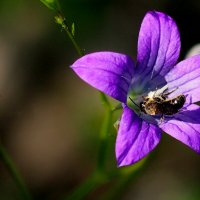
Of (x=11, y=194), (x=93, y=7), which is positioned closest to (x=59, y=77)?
(x=93, y=7)

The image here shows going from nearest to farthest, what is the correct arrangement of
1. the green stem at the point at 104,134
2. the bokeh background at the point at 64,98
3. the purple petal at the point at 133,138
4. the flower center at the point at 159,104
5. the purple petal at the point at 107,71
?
the purple petal at the point at 133,138 → the purple petal at the point at 107,71 → the flower center at the point at 159,104 → the green stem at the point at 104,134 → the bokeh background at the point at 64,98

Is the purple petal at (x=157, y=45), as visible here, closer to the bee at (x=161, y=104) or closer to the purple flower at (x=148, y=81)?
the purple flower at (x=148, y=81)

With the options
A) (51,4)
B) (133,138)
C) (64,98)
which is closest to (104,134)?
(133,138)

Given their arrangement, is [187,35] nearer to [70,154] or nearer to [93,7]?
[93,7]

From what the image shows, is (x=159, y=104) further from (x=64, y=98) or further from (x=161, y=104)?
(x=64, y=98)

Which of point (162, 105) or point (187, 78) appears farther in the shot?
point (187, 78)

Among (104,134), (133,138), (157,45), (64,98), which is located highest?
(157,45)

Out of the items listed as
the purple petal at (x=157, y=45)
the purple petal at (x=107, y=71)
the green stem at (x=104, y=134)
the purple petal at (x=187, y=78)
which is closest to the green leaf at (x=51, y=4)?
the purple petal at (x=107, y=71)

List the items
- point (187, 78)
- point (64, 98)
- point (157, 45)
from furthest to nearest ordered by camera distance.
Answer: point (64, 98)
point (187, 78)
point (157, 45)
